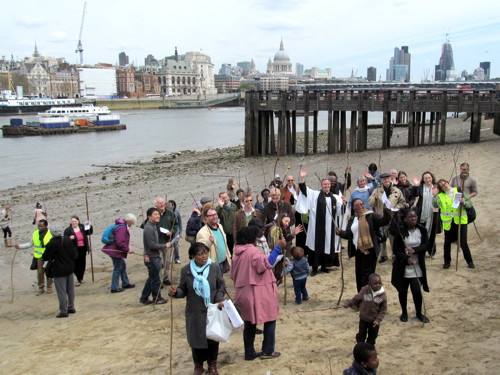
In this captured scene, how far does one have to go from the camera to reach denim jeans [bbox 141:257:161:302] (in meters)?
7.18

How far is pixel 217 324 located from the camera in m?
4.83

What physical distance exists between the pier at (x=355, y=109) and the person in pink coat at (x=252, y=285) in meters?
19.8

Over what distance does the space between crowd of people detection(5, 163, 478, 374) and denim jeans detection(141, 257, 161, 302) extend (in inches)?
0.6

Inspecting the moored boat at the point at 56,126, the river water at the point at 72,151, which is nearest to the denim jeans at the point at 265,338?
the river water at the point at 72,151

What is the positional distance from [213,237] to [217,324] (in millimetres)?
1687

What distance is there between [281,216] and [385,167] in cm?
1441

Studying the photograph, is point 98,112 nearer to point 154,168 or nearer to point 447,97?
point 154,168

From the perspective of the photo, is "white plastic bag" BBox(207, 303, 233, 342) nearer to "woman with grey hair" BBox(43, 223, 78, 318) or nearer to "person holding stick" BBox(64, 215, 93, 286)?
"woman with grey hair" BBox(43, 223, 78, 318)

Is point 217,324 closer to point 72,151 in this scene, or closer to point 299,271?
point 299,271

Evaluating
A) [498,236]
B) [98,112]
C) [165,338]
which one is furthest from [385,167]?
[98,112]

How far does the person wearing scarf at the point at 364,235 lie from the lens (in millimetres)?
6246

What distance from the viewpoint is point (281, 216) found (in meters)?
7.52

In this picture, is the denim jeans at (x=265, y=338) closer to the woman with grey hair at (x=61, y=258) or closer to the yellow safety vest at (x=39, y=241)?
the woman with grey hair at (x=61, y=258)

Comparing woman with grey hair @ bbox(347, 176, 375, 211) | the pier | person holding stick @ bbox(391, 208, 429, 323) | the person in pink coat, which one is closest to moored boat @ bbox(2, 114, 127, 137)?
the pier
